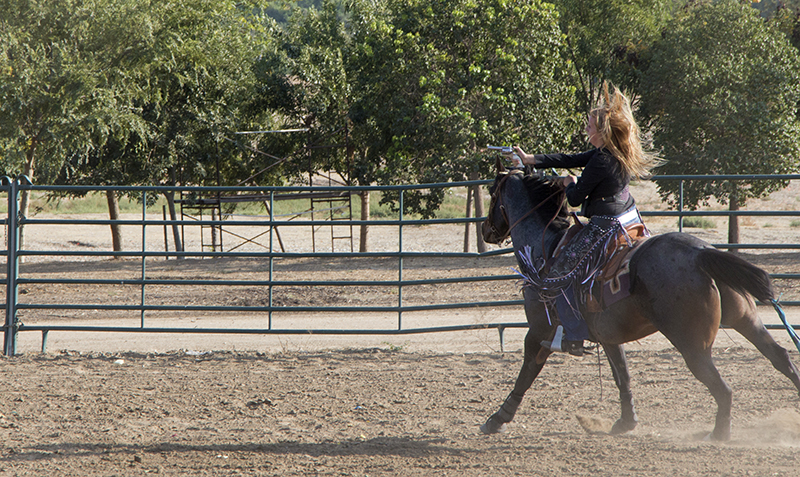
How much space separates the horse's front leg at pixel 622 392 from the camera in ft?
14.3

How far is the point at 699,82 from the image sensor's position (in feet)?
45.8

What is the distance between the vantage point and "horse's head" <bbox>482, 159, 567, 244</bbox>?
4.29 metres

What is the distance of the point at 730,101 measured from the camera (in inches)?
545

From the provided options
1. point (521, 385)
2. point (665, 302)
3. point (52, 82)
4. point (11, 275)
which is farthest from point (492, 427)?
point (52, 82)

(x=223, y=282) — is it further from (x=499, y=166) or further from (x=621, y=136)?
(x=621, y=136)

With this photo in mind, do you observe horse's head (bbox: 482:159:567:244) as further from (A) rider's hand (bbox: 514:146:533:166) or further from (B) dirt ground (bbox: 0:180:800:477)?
(B) dirt ground (bbox: 0:180:800:477)

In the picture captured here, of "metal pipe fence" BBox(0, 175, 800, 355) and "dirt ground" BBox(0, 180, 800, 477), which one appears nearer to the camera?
"dirt ground" BBox(0, 180, 800, 477)

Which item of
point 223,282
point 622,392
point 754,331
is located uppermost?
point 754,331

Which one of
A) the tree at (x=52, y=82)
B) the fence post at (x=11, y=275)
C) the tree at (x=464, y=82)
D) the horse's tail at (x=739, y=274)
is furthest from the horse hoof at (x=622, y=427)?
the tree at (x=52, y=82)

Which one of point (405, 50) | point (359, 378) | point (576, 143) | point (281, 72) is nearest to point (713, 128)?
point (576, 143)

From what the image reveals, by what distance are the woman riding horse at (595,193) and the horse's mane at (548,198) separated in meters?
0.13

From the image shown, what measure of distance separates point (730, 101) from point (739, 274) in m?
11.9

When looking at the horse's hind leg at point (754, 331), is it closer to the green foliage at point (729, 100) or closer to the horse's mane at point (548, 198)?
the horse's mane at point (548, 198)

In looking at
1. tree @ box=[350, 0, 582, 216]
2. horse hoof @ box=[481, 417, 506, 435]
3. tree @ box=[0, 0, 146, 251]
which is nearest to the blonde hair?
horse hoof @ box=[481, 417, 506, 435]
